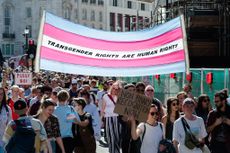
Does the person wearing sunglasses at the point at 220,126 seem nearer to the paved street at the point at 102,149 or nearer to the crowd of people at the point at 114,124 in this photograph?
the crowd of people at the point at 114,124

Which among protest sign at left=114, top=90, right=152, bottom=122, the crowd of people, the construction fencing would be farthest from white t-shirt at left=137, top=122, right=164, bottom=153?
A: the construction fencing

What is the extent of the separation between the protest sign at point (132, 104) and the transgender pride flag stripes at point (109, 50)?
89.6 inches

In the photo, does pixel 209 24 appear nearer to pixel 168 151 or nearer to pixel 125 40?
pixel 125 40

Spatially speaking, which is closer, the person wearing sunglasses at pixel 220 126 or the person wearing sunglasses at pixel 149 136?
the person wearing sunglasses at pixel 149 136

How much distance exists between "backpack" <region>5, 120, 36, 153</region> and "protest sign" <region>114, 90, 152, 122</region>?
115 cm

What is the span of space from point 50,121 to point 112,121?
3.81m

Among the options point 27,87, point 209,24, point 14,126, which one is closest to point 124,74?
point 14,126

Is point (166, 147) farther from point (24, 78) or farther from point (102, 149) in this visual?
point (24, 78)

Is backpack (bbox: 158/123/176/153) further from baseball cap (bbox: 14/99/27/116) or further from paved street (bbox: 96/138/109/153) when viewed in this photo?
paved street (bbox: 96/138/109/153)

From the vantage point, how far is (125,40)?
1160 centimetres

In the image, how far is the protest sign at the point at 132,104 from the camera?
8.25 meters

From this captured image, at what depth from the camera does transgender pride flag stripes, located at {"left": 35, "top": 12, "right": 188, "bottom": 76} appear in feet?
35.4

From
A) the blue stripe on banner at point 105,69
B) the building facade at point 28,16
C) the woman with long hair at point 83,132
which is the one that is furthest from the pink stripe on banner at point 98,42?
the building facade at point 28,16

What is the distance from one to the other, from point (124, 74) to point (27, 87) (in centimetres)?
661
